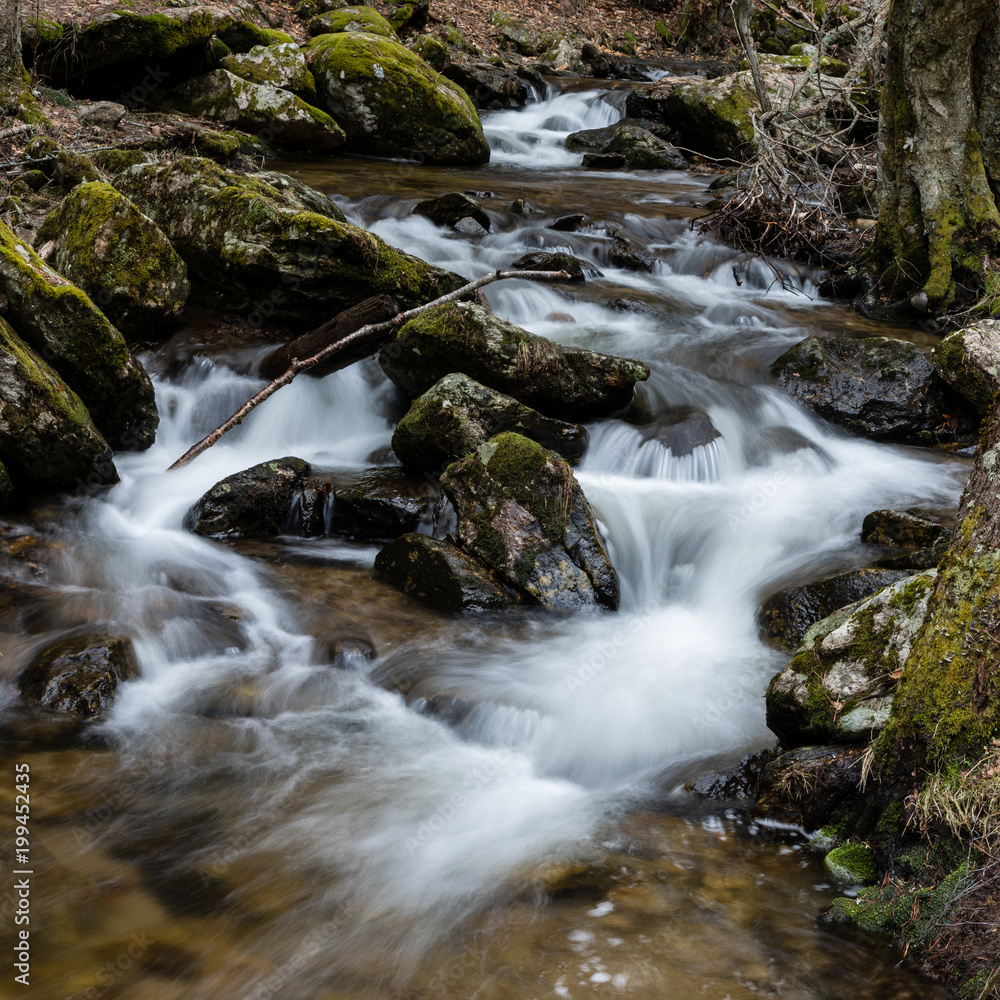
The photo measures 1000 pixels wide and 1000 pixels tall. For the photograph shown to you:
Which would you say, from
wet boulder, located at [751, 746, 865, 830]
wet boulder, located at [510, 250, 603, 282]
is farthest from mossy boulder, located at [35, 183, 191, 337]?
wet boulder, located at [751, 746, 865, 830]

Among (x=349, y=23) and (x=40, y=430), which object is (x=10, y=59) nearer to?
(x=40, y=430)

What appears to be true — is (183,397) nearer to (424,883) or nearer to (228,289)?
(228,289)

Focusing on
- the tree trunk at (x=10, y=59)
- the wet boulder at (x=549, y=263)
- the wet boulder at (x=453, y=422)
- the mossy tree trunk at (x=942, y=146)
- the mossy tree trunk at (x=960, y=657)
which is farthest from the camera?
the wet boulder at (x=549, y=263)

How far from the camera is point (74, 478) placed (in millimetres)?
6023

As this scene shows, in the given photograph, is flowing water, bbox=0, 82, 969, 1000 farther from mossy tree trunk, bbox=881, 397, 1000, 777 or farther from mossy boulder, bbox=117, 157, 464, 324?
mossy boulder, bbox=117, 157, 464, 324

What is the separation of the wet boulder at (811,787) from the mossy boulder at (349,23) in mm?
15861

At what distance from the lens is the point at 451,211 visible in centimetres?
1114

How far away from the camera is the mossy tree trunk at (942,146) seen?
8.38 metres

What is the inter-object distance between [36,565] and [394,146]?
35.8 feet

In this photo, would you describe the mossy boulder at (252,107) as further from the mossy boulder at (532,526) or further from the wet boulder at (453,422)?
the mossy boulder at (532,526)

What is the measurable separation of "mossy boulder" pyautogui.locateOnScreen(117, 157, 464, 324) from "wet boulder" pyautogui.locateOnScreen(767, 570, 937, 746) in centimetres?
578

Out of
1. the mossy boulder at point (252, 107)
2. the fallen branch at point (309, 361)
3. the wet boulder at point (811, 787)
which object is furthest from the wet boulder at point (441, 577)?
the mossy boulder at point (252, 107)

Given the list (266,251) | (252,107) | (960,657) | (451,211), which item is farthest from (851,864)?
(252,107)

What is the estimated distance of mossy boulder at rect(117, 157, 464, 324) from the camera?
7.75 m
